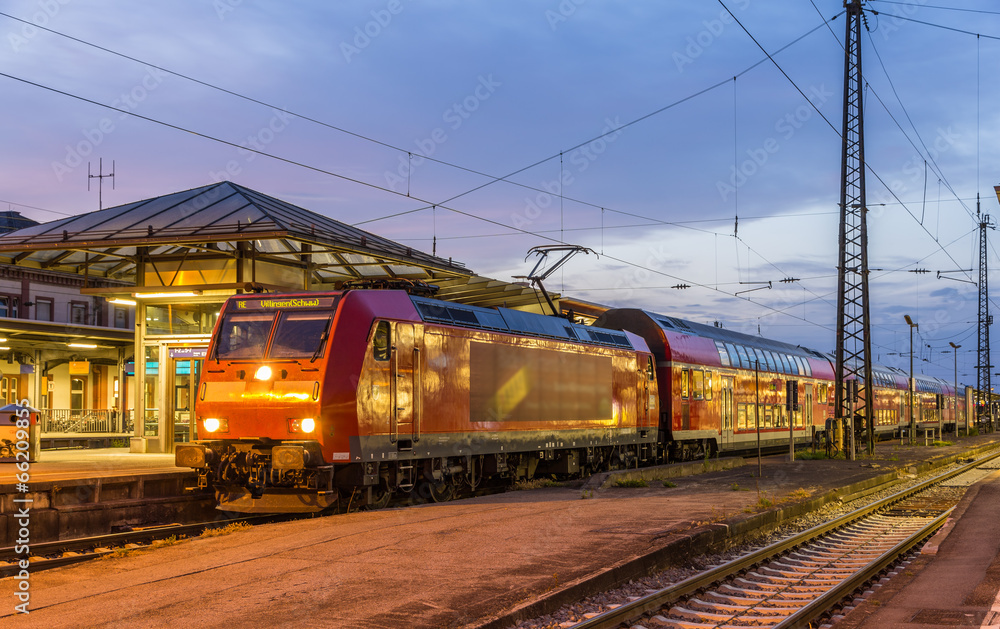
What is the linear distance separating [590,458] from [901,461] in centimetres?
1279

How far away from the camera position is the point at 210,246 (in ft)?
72.0

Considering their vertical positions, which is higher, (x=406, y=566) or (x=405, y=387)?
(x=405, y=387)

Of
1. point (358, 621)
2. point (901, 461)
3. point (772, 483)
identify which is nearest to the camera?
point (358, 621)

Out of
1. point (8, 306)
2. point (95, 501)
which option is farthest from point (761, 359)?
point (8, 306)

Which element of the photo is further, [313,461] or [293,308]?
[293,308]

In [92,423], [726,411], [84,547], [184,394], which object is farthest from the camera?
[92,423]

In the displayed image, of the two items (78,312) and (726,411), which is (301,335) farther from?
(78,312)

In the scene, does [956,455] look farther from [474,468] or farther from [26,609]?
[26,609]

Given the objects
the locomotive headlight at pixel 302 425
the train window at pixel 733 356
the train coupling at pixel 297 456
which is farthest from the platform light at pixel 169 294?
the train window at pixel 733 356

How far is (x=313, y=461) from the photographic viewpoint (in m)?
13.9

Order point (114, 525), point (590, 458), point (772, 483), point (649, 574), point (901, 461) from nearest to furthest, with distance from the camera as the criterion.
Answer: point (649, 574), point (114, 525), point (772, 483), point (590, 458), point (901, 461)

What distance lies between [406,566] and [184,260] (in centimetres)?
1471

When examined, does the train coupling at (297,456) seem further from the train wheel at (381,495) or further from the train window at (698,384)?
the train window at (698,384)

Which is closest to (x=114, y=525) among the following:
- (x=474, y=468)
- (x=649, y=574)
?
(x=474, y=468)
